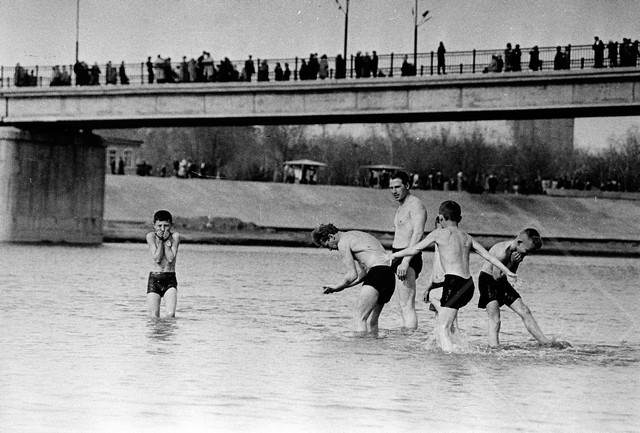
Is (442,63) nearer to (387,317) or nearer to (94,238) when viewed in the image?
(94,238)

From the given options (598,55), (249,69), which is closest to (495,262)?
(598,55)

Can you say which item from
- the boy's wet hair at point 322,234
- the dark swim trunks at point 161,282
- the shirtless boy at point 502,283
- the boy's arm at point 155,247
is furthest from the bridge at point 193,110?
the boy's wet hair at point 322,234

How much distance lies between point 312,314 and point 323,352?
22.2 feet

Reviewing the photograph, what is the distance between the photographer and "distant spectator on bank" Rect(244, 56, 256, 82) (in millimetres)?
52469

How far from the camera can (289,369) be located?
13859 millimetres

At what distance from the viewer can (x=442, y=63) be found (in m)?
48.4

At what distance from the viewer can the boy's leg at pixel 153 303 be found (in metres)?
19.3

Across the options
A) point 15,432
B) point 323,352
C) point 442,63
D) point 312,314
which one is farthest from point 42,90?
point 15,432

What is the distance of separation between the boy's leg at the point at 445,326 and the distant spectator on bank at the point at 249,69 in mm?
37608

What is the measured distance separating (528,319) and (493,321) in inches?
19.3

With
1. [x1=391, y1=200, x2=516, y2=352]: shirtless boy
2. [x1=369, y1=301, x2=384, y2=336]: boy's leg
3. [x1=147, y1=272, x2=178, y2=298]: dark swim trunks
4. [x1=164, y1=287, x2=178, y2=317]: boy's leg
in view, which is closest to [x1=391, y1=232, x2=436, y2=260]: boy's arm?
[x1=391, y1=200, x2=516, y2=352]: shirtless boy

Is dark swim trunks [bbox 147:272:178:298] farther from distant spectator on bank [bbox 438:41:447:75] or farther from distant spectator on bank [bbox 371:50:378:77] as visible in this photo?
distant spectator on bank [bbox 371:50:378:77]

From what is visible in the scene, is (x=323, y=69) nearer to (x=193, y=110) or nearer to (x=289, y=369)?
(x=193, y=110)

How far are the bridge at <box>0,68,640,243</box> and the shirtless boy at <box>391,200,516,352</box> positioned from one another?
98.7 ft
